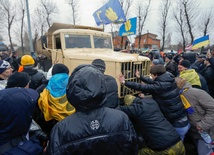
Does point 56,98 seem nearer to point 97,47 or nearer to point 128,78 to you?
point 128,78

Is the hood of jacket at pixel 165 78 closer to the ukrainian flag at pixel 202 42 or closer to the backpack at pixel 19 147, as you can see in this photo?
the backpack at pixel 19 147

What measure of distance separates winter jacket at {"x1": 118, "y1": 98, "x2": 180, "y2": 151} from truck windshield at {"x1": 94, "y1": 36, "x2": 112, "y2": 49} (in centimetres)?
360

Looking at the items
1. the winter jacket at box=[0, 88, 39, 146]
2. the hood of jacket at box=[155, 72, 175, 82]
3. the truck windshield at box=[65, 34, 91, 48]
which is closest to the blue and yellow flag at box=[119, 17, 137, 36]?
the truck windshield at box=[65, 34, 91, 48]

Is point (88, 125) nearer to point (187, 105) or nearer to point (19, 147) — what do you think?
point (19, 147)

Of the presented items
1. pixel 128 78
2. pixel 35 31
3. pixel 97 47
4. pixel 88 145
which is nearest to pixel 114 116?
pixel 88 145

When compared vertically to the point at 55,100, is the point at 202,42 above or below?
above

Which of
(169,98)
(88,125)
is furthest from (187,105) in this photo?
(88,125)

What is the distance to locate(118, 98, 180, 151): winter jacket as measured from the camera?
9.21 feet

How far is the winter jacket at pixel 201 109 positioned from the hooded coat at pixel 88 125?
6.81ft

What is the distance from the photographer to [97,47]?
20.0 feet

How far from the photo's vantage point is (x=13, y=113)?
170 centimetres

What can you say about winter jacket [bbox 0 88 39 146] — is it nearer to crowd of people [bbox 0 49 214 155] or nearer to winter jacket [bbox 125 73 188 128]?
crowd of people [bbox 0 49 214 155]

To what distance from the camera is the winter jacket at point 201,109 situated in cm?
286

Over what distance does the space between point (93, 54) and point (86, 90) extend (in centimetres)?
372
